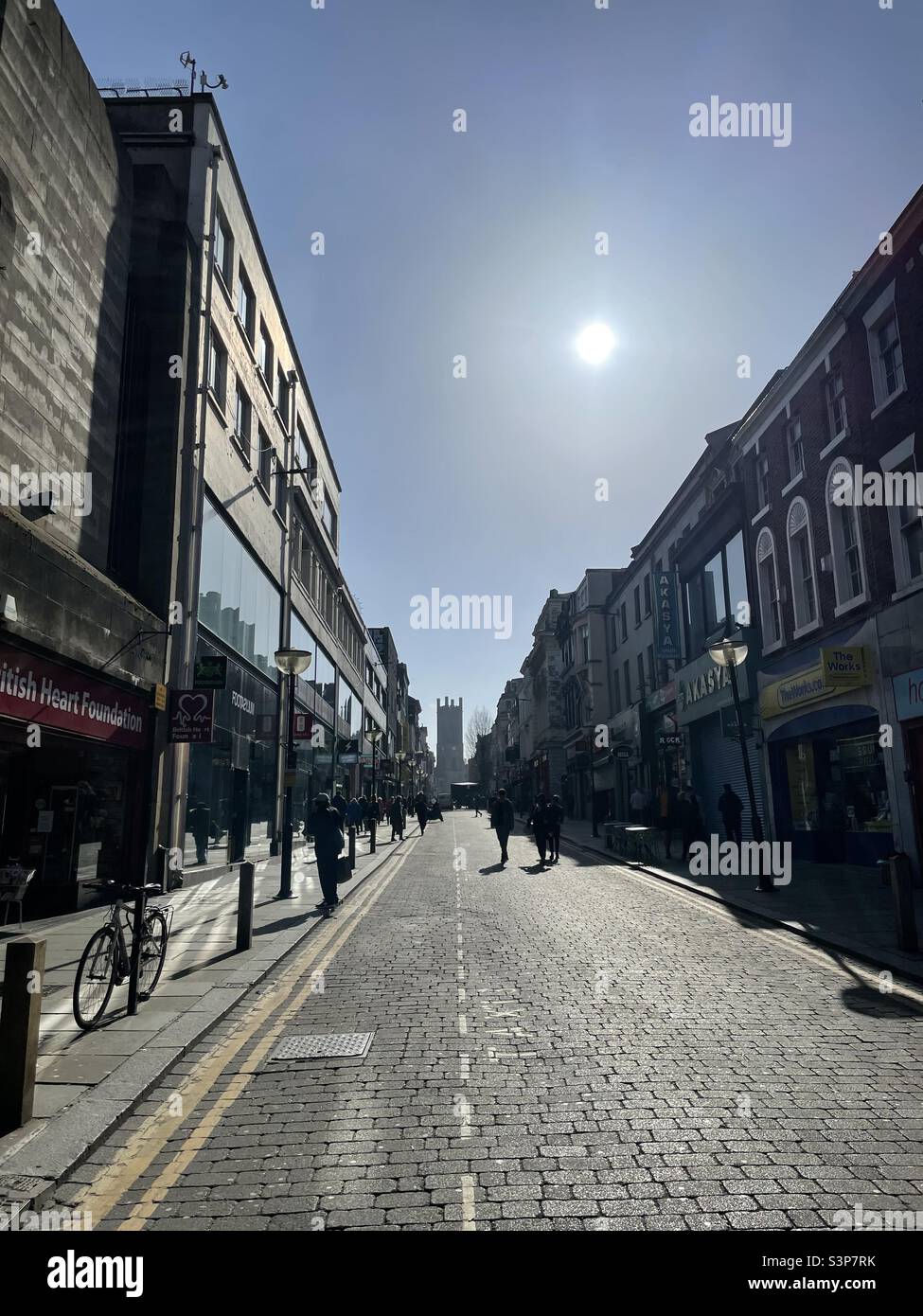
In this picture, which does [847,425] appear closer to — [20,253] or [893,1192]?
[20,253]

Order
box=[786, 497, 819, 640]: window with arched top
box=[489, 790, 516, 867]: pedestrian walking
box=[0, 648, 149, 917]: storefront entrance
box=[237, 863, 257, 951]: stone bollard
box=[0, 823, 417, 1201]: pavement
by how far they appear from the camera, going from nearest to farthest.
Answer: box=[0, 823, 417, 1201]: pavement < box=[237, 863, 257, 951]: stone bollard < box=[0, 648, 149, 917]: storefront entrance < box=[786, 497, 819, 640]: window with arched top < box=[489, 790, 516, 867]: pedestrian walking

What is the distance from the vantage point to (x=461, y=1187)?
397 cm

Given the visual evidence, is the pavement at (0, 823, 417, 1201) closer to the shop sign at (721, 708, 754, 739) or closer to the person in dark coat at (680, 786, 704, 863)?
the person in dark coat at (680, 786, 704, 863)

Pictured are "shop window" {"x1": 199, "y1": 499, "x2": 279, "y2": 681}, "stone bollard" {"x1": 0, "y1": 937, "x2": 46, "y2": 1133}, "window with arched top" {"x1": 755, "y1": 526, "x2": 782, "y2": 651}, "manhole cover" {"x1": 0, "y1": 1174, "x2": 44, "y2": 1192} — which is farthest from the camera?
"window with arched top" {"x1": 755, "y1": 526, "x2": 782, "y2": 651}

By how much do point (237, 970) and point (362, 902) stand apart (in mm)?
6126

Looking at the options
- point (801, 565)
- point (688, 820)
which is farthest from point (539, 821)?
point (801, 565)

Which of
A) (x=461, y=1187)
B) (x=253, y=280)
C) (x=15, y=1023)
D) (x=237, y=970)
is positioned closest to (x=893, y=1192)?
(x=461, y=1187)

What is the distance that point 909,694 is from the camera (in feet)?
49.5

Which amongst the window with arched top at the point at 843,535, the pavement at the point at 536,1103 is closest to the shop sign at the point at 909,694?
the window with arched top at the point at 843,535

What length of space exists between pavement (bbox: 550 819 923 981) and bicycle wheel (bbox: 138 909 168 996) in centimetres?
736

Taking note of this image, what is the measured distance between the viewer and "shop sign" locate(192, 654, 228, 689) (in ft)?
58.1

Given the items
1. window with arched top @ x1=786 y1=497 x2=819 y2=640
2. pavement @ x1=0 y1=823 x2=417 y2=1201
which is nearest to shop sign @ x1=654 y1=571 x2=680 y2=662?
window with arched top @ x1=786 y1=497 x2=819 y2=640

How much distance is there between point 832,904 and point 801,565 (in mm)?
10280

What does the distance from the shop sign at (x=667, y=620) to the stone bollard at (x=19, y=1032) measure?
27350 millimetres
